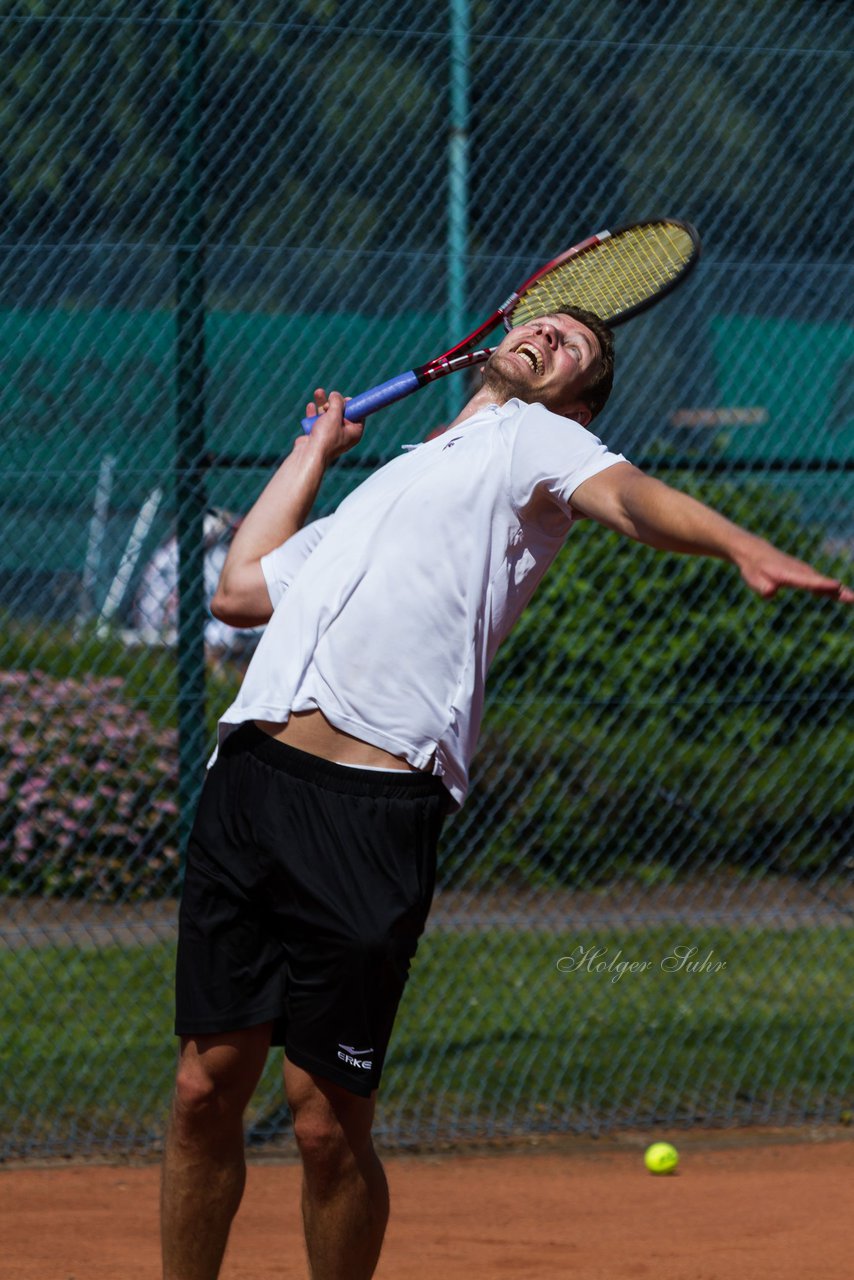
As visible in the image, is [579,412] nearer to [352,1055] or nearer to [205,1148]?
[352,1055]

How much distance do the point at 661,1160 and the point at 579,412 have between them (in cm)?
212

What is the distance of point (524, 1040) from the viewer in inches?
186

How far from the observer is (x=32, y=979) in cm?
479

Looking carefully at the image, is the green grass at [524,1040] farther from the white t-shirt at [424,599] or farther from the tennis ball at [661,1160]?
the white t-shirt at [424,599]

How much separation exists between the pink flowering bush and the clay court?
0.83 meters

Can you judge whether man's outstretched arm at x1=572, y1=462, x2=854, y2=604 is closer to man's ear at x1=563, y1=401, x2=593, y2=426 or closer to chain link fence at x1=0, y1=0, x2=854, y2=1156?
man's ear at x1=563, y1=401, x2=593, y2=426

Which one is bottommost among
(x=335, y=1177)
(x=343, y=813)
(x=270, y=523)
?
(x=335, y=1177)

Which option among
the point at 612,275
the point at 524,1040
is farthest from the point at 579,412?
the point at 524,1040

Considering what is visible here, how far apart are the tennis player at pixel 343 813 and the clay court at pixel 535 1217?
0.93 m

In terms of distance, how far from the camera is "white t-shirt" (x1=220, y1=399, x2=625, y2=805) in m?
2.56

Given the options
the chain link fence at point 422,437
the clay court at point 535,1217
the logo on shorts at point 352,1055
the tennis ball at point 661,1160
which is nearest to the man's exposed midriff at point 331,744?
the logo on shorts at point 352,1055

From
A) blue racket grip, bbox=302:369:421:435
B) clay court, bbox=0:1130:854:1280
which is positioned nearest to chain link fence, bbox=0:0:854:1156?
clay court, bbox=0:1130:854:1280

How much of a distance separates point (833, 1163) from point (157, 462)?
2.49 m

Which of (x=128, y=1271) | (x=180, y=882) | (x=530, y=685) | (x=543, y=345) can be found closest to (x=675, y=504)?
(x=543, y=345)
